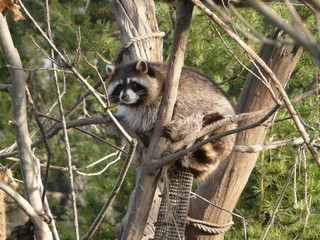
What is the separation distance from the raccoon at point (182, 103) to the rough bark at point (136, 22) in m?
0.20

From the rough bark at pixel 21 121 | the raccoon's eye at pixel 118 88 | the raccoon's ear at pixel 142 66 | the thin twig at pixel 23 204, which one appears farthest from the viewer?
the raccoon's eye at pixel 118 88

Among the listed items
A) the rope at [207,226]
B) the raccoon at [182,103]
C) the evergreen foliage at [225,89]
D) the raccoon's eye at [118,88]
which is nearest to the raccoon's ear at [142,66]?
the raccoon at [182,103]

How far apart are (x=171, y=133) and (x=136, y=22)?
137cm

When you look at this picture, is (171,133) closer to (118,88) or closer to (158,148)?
(158,148)

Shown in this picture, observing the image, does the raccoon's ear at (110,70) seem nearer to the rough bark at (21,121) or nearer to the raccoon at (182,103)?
the raccoon at (182,103)

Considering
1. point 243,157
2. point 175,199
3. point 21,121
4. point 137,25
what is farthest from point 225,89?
point 21,121

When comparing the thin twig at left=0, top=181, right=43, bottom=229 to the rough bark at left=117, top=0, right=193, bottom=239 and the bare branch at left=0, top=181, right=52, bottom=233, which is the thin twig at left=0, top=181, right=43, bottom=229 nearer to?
the bare branch at left=0, top=181, right=52, bottom=233

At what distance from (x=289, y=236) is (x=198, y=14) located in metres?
2.80

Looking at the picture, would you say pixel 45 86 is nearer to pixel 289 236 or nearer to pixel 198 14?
pixel 198 14

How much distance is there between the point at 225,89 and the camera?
4.93 m

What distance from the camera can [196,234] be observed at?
3.48m

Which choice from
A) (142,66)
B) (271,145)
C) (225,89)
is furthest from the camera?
(225,89)

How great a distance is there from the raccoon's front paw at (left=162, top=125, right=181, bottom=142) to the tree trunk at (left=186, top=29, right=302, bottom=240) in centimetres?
117

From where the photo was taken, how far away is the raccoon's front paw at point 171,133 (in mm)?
2232
